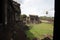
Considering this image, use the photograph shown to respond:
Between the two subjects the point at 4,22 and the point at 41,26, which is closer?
the point at 4,22

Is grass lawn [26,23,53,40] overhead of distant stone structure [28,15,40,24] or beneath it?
beneath

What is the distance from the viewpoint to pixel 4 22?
6.17ft

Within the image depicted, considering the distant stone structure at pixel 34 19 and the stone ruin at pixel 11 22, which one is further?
the distant stone structure at pixel 34 19

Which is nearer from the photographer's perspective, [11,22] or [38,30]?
[11,22]

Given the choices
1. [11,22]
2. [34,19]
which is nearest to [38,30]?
[34,19]

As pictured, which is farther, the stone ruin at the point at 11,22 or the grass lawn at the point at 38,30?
the grass lawn at the point at 38,30

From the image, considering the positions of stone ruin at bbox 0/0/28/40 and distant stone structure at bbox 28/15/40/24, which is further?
distant stone structure at bbox 28/15/40/24

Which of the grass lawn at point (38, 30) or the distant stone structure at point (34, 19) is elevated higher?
the distant stone structure at point (34, 19)

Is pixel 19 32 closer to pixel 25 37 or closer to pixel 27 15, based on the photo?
pixel 25 37

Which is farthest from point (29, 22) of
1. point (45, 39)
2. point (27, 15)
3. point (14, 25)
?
point (45, 39)

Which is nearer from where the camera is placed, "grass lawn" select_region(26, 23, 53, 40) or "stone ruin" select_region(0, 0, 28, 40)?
"stone ruin" select_region(0, 0, 28, 40)

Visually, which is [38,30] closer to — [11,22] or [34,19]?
[34,19]
